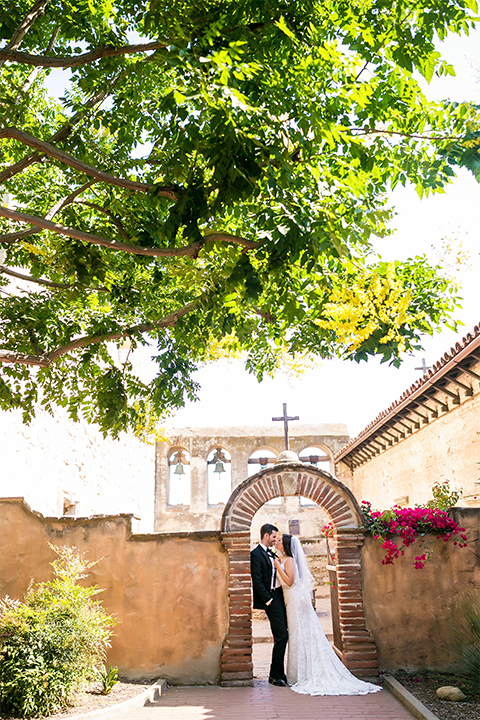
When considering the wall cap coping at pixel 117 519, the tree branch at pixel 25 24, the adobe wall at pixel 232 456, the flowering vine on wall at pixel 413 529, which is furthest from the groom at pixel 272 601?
the adobe wall at pixel 232 456

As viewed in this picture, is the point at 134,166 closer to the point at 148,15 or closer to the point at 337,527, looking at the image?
the point at 148,15

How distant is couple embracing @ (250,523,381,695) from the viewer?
715cm

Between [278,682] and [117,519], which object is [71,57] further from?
[278,682]

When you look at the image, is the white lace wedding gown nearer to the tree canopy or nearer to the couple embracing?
the couple embracing

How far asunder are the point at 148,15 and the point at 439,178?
264 centimetres

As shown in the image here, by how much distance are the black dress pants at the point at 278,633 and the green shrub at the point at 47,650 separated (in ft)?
7.67

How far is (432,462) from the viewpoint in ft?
36.6

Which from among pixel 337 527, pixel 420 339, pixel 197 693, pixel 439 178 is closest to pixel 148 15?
pixel 439 178

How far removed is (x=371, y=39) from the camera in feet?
13.8

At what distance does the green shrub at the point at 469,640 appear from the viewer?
6.37 meters

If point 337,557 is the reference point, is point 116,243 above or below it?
above

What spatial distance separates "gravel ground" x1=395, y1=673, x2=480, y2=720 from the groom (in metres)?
1.53

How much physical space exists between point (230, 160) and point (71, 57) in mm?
2116

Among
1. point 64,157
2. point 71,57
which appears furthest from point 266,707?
point 71,57
